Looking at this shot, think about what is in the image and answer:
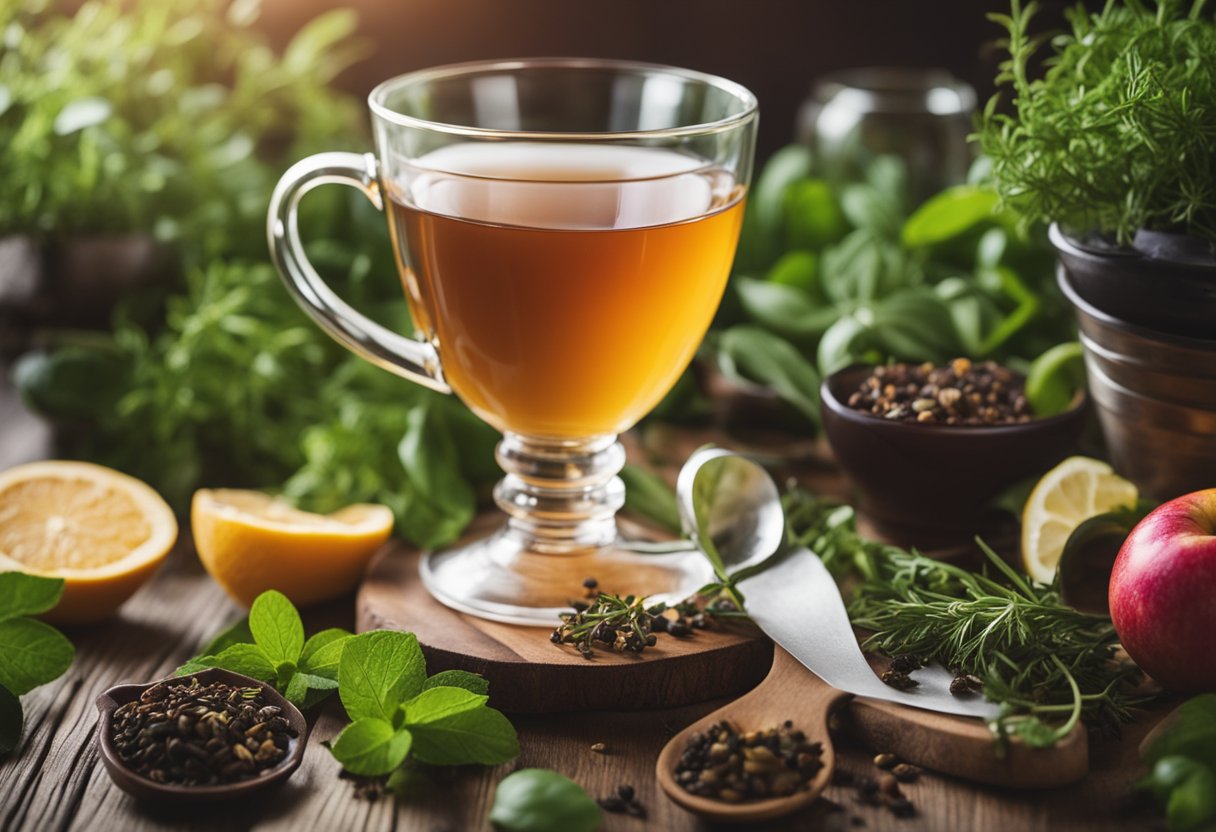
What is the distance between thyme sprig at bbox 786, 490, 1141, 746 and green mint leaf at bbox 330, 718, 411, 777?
1.64 ft

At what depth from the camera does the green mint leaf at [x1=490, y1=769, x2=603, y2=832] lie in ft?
3.70

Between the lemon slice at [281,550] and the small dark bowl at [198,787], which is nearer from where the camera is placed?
the small dark bowl at [198,787]

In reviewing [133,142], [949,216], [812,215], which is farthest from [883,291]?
[133,142]

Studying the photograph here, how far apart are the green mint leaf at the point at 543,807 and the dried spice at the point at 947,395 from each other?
67 cm

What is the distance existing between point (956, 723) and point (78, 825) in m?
0.81

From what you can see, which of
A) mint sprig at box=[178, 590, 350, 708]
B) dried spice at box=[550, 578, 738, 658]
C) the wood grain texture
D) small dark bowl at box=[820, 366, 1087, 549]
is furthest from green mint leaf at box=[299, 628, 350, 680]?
small dark bowl at box=[820, 366, 1087, 549]

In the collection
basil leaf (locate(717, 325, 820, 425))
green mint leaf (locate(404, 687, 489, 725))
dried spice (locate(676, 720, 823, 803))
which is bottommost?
dried spice (locate(676, 720, 823, 803))

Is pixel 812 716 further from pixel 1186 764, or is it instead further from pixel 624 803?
pixel 1186 764

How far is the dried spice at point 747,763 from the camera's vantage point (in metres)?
1.17

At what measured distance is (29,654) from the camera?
53.2 inches

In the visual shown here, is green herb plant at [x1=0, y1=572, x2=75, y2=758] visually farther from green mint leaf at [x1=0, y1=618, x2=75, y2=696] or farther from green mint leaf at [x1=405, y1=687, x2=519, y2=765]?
green mint leaf at [x1=405, y1=687, x2=519, y2=765]

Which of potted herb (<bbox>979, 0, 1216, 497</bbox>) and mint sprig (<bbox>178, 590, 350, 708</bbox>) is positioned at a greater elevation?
potted herb (<bbox>979, 0, 1216, 497</bbox>)

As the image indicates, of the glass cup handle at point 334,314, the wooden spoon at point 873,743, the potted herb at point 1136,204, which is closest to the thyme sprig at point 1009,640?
the wooden spoon at point 873,743

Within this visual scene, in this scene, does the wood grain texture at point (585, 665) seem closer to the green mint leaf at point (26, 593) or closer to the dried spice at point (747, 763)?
the dried spice at point (747, 763)
